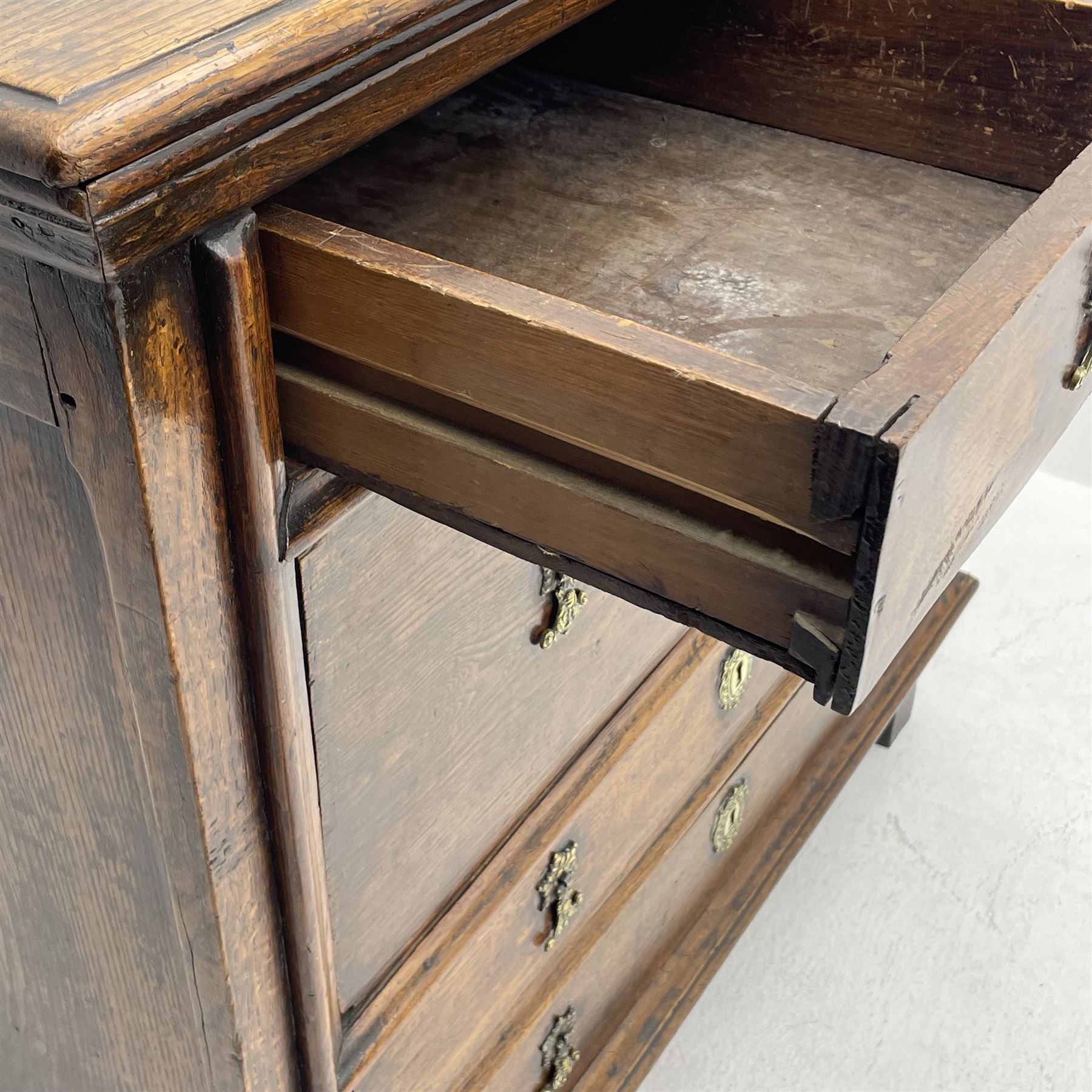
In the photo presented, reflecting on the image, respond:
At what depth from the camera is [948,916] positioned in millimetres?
1417

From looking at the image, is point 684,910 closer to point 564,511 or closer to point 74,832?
point 74,832

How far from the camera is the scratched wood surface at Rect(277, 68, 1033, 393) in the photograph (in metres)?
0.59

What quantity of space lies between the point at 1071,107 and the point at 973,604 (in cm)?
122

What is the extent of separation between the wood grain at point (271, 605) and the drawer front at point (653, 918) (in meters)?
0.27

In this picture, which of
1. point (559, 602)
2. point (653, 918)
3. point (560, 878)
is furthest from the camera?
point (653, 918)

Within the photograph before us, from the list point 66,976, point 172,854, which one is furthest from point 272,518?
point 66,976

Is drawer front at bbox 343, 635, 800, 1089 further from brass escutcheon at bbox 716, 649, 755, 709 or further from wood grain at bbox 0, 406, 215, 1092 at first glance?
wood grain at bbox 0, 406, 215, 1092

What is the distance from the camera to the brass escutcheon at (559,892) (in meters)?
0.98

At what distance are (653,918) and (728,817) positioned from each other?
0.45ft

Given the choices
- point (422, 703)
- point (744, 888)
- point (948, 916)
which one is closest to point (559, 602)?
point (422, 703)

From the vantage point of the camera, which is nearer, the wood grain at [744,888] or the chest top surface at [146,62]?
the chest top surface at [146,62]

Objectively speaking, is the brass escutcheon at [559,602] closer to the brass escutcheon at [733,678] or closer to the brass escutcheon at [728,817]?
the brass escutcheon at [733,678]

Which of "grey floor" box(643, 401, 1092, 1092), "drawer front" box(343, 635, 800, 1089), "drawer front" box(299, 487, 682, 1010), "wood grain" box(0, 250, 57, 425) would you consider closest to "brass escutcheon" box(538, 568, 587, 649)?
→ "drawer front" box(299, 487, 682, 1010)

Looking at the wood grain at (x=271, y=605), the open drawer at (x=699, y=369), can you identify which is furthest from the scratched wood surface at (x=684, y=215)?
the wood grain at (x=271, y=605)
